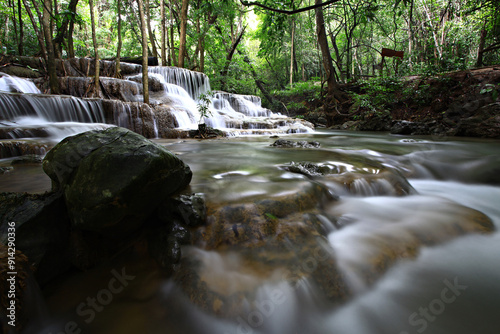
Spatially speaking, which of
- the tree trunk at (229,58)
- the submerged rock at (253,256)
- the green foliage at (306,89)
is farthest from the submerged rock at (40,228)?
the green foliage at (306,89)

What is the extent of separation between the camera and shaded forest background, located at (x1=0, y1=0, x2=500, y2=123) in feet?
29.8

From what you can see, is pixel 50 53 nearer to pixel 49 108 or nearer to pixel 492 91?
pixel 49 108

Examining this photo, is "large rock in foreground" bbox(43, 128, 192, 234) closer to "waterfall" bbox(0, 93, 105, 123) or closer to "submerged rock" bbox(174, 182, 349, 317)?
"submerged rock" bbox(174, 182, 349, 317)

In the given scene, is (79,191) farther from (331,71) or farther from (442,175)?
(331,71)

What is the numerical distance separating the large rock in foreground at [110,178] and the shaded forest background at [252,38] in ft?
17.7

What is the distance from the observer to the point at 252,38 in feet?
56.2

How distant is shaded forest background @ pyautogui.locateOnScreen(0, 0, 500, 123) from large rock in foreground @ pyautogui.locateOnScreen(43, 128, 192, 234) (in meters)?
5.39

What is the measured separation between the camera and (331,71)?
1121 cm

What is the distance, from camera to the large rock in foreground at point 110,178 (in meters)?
1.51

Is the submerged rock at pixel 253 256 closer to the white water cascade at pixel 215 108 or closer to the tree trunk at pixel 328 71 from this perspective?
the white water cascade at pixel 215 108

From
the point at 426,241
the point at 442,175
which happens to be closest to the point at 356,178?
the point at 426,241

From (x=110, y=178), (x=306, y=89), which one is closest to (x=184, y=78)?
(x=306, y=89)

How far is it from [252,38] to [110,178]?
60.1 ft

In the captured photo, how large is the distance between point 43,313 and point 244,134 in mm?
7936
